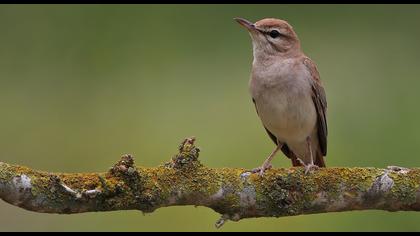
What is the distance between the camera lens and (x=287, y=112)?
25.4 feet

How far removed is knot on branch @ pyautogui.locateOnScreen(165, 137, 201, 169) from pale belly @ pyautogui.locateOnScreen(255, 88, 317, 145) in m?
1.62

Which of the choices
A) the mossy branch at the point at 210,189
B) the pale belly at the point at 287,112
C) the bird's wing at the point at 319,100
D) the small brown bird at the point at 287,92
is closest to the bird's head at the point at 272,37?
the small brown bird at the point at 287,92

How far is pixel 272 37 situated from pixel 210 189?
2.07m

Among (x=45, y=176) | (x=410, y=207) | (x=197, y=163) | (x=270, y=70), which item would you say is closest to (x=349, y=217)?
(x=270, y=70)

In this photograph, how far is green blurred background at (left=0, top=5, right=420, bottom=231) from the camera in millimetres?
10367

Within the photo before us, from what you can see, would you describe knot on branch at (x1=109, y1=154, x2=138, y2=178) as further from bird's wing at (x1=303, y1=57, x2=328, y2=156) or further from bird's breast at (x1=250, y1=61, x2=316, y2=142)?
bird's wing at (x1=303, y1=57, x2=328, y2=156)

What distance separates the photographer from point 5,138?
11.2 meters

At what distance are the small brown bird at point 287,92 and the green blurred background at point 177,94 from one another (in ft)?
5.06

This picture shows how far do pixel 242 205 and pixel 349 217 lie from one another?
3594mm

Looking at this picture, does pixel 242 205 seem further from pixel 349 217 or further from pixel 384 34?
pixel 384 34

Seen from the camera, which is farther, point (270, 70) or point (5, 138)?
point (5, 138)

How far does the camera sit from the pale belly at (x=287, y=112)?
7.75 meters

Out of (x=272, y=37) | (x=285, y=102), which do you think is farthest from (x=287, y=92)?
(x=272, y=37)

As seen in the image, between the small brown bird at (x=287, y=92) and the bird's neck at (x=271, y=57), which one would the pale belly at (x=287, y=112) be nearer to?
the small brown bird at (x=287, y=92)
